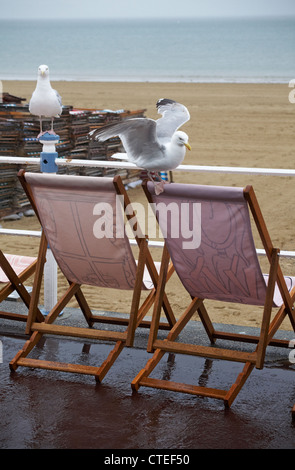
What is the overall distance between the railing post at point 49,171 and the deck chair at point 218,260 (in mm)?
941

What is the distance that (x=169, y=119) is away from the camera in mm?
3238

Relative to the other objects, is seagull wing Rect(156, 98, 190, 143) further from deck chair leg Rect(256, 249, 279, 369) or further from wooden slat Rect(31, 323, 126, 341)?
wooden slat Rect(31, 323, 126, 341)

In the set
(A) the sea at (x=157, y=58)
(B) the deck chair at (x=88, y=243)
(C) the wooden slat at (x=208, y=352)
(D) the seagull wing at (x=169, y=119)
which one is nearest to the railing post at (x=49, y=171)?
(B) the deck chair at (x=88, y=243)

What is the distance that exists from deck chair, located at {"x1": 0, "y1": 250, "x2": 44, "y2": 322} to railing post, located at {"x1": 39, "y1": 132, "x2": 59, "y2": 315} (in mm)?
101

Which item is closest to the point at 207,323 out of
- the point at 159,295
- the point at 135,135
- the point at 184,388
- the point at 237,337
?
the point at 237,337

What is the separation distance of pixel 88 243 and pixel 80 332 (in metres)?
0.41

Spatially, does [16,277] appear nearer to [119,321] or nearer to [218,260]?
[119,321]

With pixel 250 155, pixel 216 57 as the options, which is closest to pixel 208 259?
pixel 250 155

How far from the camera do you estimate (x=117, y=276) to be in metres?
3.32

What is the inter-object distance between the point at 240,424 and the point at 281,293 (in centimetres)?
65

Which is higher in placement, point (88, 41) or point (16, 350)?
point (88, 41)

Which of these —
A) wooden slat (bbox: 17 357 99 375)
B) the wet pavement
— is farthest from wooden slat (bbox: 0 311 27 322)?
wooden slat (bbox: 17 357 99 375)

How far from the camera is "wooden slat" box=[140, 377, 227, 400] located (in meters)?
2.95

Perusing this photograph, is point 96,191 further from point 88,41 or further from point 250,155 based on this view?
point 88,41
